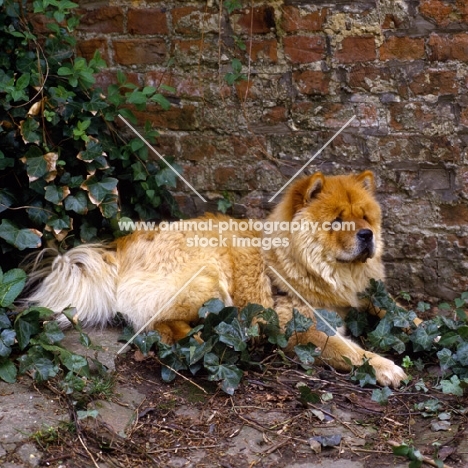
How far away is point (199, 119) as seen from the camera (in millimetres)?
4910

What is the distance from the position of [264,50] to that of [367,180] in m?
1.15

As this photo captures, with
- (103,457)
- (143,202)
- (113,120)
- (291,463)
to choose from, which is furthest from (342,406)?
(113,120)

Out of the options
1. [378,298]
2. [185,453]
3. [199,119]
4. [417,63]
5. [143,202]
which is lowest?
[185,453]

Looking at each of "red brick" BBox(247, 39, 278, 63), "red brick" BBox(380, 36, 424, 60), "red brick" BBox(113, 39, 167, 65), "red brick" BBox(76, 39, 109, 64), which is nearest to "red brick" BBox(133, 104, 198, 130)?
"red brick" BBox(113, 39, 167, 65)

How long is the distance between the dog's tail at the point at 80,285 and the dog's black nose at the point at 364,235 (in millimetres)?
1513

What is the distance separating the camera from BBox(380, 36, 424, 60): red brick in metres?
4.53

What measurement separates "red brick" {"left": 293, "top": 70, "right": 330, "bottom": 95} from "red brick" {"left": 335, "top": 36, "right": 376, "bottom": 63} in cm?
17

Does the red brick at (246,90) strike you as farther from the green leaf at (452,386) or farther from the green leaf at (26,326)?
the green leaf at (452,386)

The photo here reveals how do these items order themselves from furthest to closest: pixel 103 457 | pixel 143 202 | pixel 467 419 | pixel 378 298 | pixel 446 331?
pixel 143 202, pixel 378 298, pixel 446 331, pixel 467 419, pixel 103 457

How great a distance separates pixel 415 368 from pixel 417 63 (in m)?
1.96

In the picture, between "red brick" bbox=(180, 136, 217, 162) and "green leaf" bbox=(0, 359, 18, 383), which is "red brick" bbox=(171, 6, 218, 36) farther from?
"green leaf" bbox=(0, 359, 18, 383)

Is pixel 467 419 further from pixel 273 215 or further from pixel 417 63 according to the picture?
pixel 417 63

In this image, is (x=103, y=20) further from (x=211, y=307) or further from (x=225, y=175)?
(x=211, y=307)

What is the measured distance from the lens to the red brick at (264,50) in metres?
4.70
